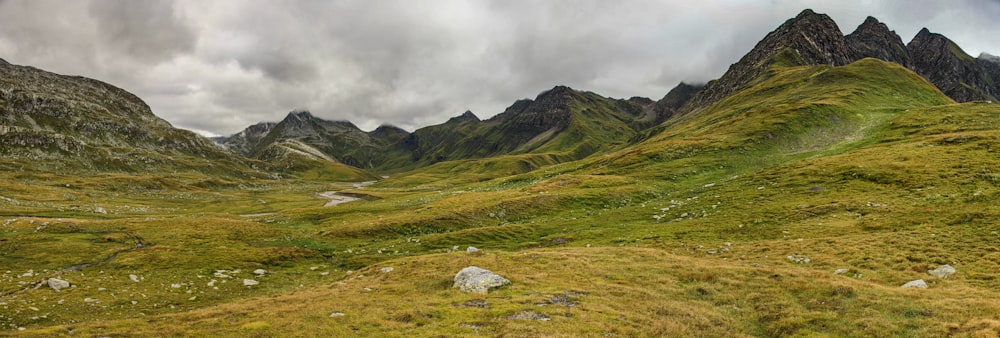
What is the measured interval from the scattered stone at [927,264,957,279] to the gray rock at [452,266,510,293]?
948 inches

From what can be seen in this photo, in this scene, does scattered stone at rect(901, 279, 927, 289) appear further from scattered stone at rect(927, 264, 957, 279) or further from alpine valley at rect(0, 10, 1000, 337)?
scattered stone at rect(927, 264, 957, 279)

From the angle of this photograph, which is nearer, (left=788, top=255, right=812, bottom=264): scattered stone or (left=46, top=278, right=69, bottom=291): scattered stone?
(left=788, top=255, right=812, bottom=264): scattered stone

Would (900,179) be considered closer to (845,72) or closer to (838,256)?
(838,256)

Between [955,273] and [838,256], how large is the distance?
5586 mm

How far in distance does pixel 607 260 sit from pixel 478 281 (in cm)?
1170

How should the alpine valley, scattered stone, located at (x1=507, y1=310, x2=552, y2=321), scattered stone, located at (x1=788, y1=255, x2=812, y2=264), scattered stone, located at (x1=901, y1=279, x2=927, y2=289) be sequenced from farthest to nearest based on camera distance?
scattered stone, located at (x1=788, y1=255, x2=812, y2=264)
scattered stone, located at (x1=901, y1=279, x2=927, y2=289)
scattered stone, located at (x1=507, y1=310, x2=552, y2=321)
the alpine valley

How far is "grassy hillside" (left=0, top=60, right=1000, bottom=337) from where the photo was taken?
1888cm

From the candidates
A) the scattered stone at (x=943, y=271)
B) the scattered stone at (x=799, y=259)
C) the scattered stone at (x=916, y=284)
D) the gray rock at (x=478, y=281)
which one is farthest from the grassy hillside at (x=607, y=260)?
the gray rock at (x=478, y=281)

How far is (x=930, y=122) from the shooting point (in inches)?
3027

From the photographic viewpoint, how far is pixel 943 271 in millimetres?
22219

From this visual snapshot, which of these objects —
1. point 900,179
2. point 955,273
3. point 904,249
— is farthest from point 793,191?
point 955,273

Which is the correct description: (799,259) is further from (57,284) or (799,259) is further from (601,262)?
(57,284)

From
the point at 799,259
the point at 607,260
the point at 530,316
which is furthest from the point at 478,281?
the point at 799,259

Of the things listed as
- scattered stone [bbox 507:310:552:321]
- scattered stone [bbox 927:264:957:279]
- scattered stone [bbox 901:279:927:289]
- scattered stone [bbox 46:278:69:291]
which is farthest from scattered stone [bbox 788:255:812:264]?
scattered stone [bbox 46:278:69:291]
